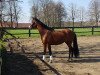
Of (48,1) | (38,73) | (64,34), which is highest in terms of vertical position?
(48,1)

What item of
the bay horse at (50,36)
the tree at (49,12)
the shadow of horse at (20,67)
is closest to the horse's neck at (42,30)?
the bay horse at (50,36)

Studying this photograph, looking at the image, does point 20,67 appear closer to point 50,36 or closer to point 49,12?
point 50,36

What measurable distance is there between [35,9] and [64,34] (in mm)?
69848

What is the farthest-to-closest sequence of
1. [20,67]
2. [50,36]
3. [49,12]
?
[49,12] < [50,36] < [20,67]

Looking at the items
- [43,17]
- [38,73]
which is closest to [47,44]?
[38,73]

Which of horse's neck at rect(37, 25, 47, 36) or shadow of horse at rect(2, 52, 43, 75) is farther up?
horse's neck at rect(37, 25, 47, 36)

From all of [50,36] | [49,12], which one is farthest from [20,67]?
[49,12]

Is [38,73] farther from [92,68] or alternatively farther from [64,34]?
[64,34]

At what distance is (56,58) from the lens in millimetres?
11891

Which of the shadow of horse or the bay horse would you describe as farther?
the bay horse

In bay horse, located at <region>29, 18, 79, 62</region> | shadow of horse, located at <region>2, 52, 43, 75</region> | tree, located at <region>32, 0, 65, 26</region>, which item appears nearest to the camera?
shadow of horse, located at <region>2, 52, 43, 75</region>

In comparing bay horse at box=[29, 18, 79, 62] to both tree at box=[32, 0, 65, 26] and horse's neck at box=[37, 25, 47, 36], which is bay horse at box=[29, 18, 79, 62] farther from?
tree at box=[32, 0, 65, 26]

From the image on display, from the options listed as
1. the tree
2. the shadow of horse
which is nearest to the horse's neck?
the shadow of horse

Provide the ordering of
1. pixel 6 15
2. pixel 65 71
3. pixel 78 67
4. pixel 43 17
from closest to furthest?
pixel 6 15
pixel 65 71
pixel 78 67
pixel 43 17
